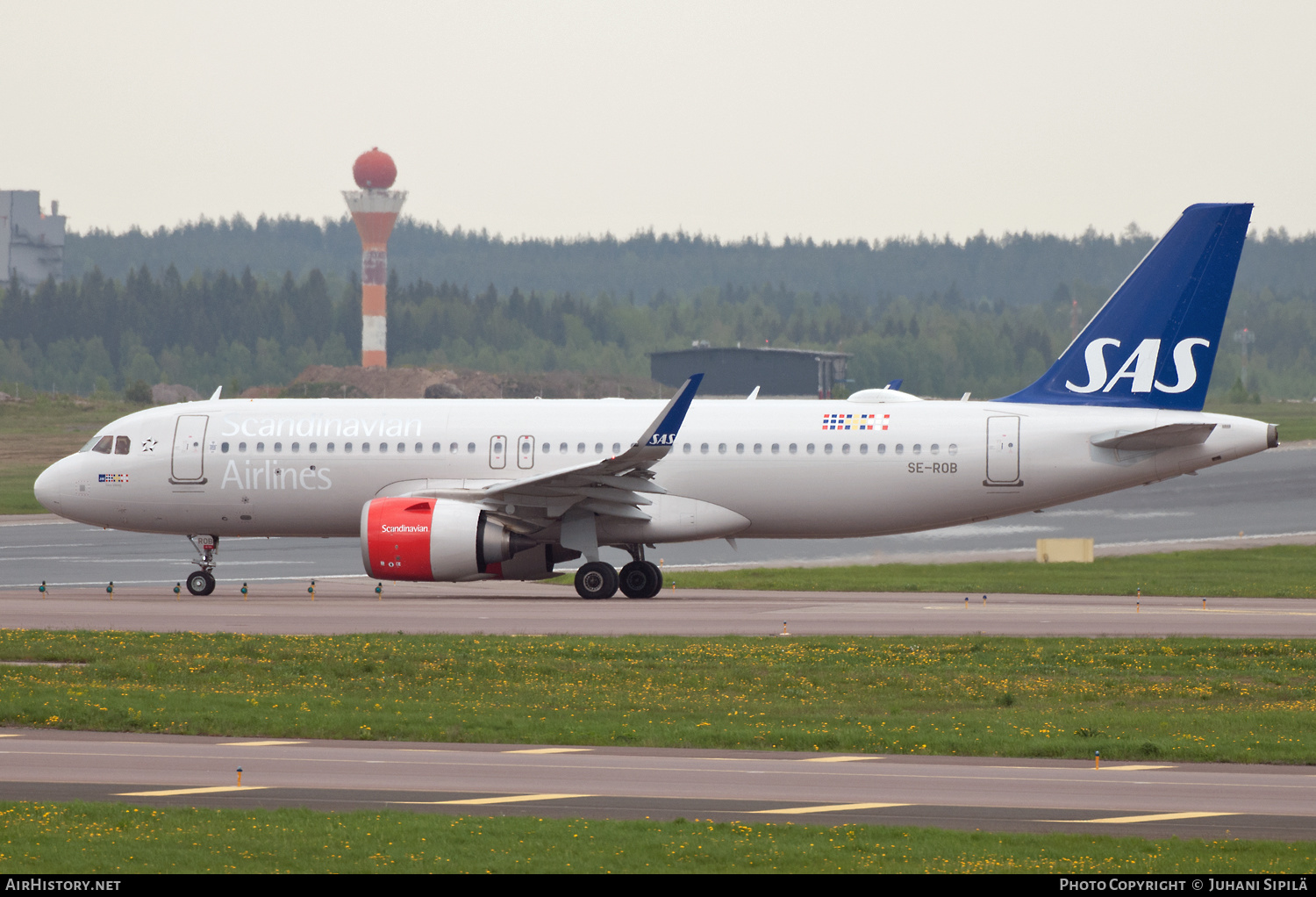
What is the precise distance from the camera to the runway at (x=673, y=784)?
13750mm

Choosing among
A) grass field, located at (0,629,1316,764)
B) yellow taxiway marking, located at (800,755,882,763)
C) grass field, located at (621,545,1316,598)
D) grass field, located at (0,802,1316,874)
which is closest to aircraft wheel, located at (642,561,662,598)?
grass field, located at (621,545,1316,598)

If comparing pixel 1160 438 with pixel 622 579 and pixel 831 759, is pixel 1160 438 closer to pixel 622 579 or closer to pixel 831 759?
→ pixel 622 579

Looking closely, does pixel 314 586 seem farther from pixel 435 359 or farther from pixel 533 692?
pixel 435 359

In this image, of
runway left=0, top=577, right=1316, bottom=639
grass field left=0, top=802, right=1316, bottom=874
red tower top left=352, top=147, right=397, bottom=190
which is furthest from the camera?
red tower top left=352, top=147, right=397, bottom=190

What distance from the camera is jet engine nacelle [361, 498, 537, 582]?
105ft

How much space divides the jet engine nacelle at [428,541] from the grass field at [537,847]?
1857 cm

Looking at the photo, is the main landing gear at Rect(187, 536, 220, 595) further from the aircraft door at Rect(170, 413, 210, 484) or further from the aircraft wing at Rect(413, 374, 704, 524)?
the aircraft wing at Rect(413, 374, 704, 524)

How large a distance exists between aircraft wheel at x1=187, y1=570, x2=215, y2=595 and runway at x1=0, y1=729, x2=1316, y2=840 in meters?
16.8

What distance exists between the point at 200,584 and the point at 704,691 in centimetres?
1706

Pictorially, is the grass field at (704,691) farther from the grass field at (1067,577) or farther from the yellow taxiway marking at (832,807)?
the grass field at (1067,577)

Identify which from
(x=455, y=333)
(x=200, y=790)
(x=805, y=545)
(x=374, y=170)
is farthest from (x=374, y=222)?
(x=200, y=790)

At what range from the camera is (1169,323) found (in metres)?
33.7

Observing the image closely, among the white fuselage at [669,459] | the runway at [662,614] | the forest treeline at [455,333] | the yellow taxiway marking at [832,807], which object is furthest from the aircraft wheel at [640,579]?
the forest treeline at [455,333]

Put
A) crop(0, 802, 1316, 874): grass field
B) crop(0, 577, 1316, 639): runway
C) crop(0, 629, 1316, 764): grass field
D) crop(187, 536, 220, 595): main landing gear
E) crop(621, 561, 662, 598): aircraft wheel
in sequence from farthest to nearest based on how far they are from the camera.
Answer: crop(187, 536, 220, 595): main landing gear, crop(621, 561, 662, 598): aircraft wheel, crop(0, 577, 1316, 639): runway, crop(0, 629, 1316, 764): grass field, crop(0, 802, 1316, 874): grass field
